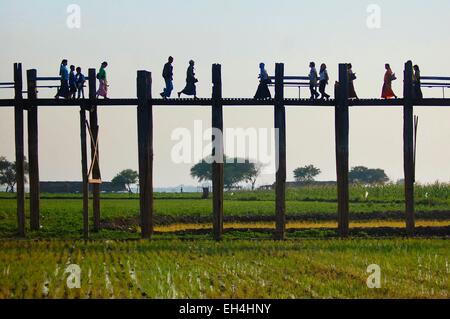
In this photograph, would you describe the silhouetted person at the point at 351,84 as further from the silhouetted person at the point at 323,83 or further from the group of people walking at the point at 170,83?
the group of people walking at the point at 170,83

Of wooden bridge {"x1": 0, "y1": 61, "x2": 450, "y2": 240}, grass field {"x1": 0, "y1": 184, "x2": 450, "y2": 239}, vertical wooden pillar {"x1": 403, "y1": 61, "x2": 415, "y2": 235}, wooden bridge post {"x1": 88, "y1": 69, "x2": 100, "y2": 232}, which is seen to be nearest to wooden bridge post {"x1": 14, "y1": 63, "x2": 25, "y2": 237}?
wooden bridge {"x1": 0, "y1": 61, "x2": 450, "y2": 240}

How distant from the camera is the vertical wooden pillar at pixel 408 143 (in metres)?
31.9

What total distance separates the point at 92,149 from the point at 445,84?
32.4 feet

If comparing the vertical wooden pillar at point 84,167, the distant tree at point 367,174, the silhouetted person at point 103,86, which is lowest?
the distant tree at point 367,174

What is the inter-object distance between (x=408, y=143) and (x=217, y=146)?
5.26 m

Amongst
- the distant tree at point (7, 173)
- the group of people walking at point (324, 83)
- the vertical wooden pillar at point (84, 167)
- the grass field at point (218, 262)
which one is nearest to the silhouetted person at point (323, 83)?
the group of people walking at point (324, 83)

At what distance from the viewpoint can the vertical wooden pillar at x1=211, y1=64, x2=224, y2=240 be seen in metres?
31.0

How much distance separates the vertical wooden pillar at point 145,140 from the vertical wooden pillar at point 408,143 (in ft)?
22.4

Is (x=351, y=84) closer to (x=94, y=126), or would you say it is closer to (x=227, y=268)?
(x=94, y=126)

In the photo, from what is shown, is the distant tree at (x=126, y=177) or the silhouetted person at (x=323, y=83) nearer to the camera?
the silhouetted person at (x=323, y=83)

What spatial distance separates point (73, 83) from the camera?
32.3 m

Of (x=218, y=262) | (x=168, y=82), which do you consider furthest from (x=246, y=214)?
(x=218, y=262)

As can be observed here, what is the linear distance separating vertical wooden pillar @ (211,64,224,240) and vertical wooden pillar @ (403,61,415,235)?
5012 millimetres
